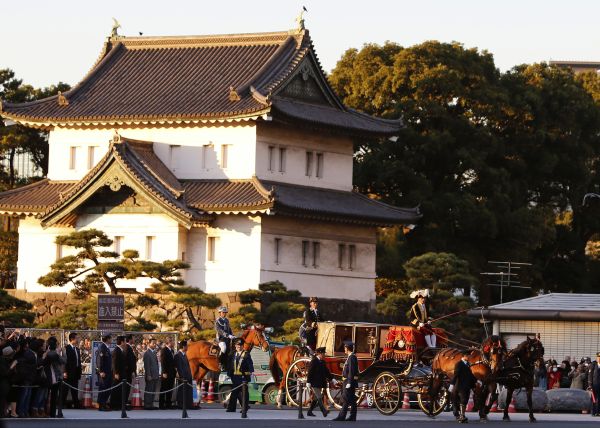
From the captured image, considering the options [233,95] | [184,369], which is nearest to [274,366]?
[184,369]

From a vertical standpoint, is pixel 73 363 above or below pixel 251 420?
above

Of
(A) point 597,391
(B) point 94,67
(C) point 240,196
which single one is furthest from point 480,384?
(B) point 94,67

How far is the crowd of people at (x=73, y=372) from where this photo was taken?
118 ft

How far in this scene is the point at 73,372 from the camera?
3881 centimetres

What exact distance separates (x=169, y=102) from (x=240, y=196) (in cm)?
616

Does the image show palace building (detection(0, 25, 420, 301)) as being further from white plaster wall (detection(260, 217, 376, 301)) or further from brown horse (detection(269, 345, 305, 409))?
brown horse (detection(269, 345, 305, 409))

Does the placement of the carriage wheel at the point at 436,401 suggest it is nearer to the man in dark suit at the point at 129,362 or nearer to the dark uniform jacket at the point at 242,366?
the dark uniform jacket at the point at 242,366

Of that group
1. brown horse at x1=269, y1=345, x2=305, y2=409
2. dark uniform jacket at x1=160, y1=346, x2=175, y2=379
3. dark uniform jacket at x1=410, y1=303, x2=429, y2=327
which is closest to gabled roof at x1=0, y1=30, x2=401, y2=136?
brown horse at x1=269, y1=345, x2=305, y2=409

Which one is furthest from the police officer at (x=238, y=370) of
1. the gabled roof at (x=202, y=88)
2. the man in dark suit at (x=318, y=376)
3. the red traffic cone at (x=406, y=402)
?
the gabled roof at (x=202, y=88)

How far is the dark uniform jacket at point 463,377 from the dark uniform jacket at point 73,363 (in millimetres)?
8493

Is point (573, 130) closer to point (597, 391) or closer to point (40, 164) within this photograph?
point (40, 164)

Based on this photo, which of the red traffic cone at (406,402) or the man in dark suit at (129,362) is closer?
the man in dark suit at (129,362)

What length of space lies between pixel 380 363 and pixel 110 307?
7.59 metres

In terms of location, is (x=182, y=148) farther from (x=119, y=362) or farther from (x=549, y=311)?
(x=119, y=362)
